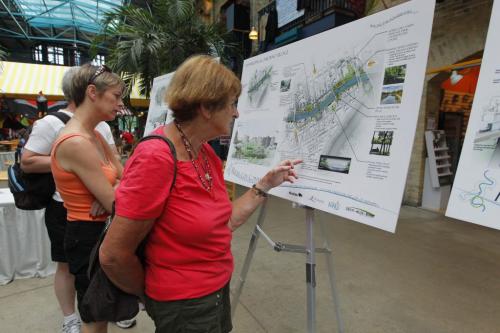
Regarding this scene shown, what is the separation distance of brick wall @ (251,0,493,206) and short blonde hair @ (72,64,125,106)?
4.99m

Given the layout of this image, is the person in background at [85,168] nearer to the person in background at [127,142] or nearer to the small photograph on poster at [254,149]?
the small photograph on poster at [254,149]

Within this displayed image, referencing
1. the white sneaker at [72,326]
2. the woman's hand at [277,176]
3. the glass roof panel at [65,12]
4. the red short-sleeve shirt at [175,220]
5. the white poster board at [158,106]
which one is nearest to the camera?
the red short-sleeve shirt at [175,220]

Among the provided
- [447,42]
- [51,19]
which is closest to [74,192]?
[447,42]

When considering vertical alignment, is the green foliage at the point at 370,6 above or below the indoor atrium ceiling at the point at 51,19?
below

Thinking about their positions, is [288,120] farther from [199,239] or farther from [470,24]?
[470,24]

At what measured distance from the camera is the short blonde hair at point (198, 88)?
1.01 meters

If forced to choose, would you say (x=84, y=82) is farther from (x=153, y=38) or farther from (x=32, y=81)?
(x=32, y=81)

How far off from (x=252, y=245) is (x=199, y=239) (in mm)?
949

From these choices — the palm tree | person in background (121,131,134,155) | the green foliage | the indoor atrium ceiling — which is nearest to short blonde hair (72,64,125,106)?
the palm tree

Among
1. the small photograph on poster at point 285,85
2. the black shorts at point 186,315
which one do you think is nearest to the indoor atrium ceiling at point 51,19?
the small photograph on poster at point 285,85

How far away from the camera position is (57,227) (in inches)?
71.6

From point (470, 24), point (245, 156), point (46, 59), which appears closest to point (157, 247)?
point (245, 156)

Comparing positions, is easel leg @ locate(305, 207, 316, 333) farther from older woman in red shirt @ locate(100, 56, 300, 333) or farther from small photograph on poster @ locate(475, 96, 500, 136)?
small photograph on poster @ locate(475, 96, 500, 136)

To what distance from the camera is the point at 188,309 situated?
106 cm
